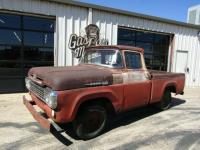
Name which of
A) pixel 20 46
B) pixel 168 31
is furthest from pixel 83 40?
pixel 168 31

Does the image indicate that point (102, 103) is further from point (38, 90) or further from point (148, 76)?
point (148, 76)

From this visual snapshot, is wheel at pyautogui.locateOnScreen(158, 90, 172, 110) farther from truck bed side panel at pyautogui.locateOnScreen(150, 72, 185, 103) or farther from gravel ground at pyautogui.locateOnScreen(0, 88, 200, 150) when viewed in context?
truck bed side panel at pyautogui.locateOnScreen(150, 72, 185, 103)

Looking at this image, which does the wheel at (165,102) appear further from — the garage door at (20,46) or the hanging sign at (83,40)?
the garage door at (20,46)

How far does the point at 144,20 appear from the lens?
11.0 metres

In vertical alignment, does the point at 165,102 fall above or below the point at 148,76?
below

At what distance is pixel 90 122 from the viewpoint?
14.6 feet

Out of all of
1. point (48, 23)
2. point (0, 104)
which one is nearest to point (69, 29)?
point (48, 23)

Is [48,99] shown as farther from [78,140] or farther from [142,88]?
[142,88]

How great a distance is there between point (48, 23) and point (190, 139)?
7.01 meters

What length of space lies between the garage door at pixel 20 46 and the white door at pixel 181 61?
26.1 feet

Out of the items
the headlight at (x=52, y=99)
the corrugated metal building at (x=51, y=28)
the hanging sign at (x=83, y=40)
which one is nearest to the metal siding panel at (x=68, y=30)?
the corrugated metal building at (x=51, y=28)

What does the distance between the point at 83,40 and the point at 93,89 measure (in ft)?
17.6

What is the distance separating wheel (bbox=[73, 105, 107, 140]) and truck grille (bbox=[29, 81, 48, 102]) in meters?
0.83

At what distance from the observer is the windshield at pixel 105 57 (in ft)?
16.3
